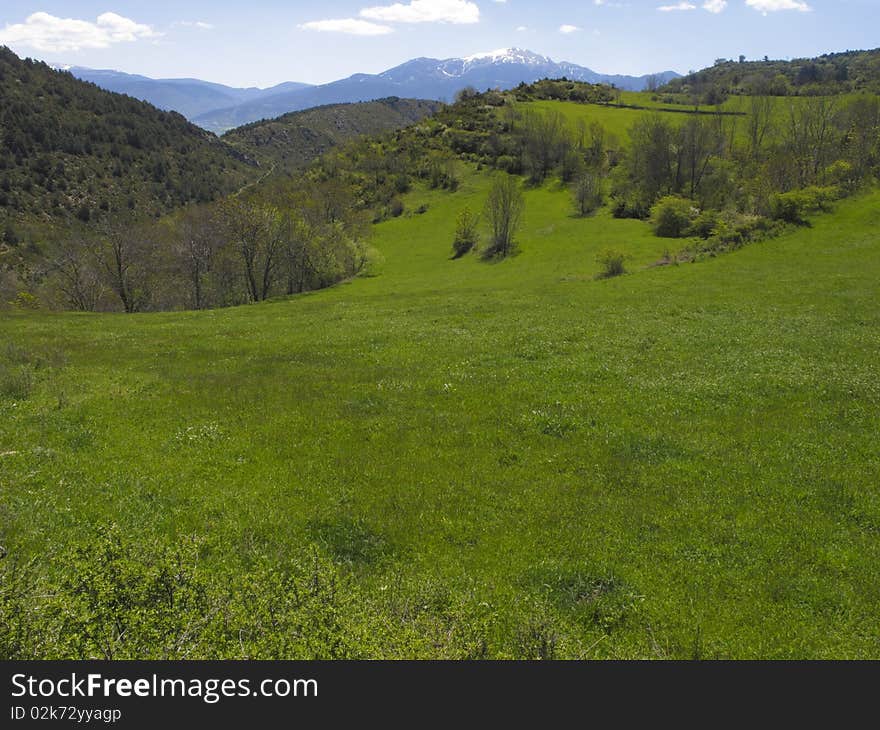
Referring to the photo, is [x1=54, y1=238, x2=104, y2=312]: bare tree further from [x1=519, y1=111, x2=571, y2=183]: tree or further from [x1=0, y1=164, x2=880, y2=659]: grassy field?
[x1=519, y1=111, x2=571, y2=183]: tree

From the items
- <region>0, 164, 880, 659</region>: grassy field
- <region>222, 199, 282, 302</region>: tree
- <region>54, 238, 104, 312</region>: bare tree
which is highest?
<region>222, 199, 282, 302</region>: tree

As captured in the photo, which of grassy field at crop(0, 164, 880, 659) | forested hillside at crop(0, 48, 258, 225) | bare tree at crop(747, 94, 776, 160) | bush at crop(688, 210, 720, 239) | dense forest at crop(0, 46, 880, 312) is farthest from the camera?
forested hillside at crop(0, 48, 258, 225)

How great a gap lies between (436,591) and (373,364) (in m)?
16.5

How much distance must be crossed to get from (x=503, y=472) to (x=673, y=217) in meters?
85.0

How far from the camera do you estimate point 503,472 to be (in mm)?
14898

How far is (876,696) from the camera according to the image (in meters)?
6.07

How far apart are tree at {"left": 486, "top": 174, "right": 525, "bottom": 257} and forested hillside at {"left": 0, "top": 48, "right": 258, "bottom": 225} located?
98.2m

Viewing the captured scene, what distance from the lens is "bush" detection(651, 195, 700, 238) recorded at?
3374 inches

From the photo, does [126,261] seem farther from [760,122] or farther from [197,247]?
[760,122]

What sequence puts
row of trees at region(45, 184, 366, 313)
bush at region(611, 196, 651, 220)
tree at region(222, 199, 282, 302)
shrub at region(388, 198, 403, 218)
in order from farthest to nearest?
1. shrub at region(388, 198, 403, 218)
2. bush at region(611, 196, 651, 220)
3. row of trees at region(45, 184, 366, 313)
4. tree at region(222, 199, 282, 302)

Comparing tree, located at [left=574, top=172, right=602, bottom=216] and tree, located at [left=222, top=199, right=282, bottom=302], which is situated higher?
tree, located at [left=574, top=172, right=602, bottom=216]

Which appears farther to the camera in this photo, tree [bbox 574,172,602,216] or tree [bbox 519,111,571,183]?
tree [bbox 519,111,571,183]

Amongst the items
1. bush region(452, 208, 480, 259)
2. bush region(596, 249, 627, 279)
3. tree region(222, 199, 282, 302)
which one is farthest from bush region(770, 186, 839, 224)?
tree region(222, 199, 282, 302)

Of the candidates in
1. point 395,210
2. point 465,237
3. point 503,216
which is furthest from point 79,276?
point 395,210
